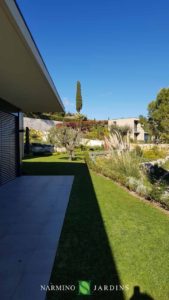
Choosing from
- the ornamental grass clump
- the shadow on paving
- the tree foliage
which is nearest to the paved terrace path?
the shadow on paving

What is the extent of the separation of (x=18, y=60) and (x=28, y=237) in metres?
2.81

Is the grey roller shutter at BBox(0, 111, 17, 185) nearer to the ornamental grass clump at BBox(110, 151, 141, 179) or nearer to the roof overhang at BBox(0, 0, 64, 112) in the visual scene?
the roof overhang at BBox(0, 0, 64, 112)

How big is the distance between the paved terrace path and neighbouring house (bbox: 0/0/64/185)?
205 cm

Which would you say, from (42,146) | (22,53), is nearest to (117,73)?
(42,146)

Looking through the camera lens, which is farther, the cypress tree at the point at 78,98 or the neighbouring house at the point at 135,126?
the neighbouring house at the point at 135,126

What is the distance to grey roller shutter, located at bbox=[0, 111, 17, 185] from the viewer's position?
25.7 feet

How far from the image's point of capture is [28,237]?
3598 millimetres

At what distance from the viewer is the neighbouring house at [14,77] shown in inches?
106

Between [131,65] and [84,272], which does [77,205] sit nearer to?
[84,272]

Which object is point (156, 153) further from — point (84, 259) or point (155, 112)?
point (155, 112)

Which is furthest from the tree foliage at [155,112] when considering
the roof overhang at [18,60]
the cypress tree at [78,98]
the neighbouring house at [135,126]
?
the roof overhang at [18,60]

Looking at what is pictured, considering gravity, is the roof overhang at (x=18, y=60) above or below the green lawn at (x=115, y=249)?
above

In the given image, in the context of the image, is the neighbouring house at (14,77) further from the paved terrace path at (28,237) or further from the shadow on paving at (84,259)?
the shadow on paving at (84,259)

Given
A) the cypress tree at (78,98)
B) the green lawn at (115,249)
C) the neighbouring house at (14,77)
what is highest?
the cypress tree at (78,98)
